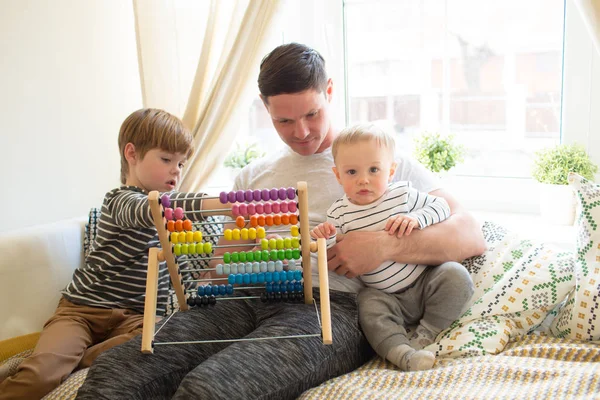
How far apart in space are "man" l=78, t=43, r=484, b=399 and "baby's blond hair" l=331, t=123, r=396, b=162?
142 mm

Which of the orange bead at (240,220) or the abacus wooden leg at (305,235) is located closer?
the abacus wooden leg at (305,235)

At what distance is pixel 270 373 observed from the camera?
1.50 m

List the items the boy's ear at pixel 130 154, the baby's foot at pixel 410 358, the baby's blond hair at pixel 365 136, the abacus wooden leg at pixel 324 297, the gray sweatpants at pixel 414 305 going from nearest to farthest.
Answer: the abacus wooden leg at pixel 324 297 → the baby's foot at pixel 410 358 → the gray sweatpants at pixel 414 305 → the baby's blond hair at pixel 365 136 → the boy's ear at pixel 130 154

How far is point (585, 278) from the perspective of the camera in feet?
5.67

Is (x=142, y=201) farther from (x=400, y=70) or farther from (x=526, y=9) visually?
(x=526, y=9)

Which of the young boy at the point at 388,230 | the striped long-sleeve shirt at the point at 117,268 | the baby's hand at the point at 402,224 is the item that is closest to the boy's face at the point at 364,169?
the young boy at the point at 388,230

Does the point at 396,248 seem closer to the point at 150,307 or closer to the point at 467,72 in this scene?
the point at 150,307

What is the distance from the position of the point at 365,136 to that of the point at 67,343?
1109 millimetres

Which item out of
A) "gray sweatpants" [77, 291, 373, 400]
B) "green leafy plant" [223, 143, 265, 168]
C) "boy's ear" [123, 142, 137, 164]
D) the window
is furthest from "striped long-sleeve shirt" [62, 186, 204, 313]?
the window

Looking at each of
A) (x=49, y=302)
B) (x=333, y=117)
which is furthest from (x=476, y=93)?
(x=49, y=302)

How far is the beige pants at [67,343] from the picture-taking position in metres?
1.78

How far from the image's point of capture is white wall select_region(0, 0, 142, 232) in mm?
2609

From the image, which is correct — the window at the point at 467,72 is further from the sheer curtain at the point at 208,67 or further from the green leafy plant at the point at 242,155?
the sheer curtain at the point at 208,67

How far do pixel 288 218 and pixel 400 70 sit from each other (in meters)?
1.49
